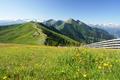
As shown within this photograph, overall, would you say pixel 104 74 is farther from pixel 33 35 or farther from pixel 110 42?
pixel 33 35

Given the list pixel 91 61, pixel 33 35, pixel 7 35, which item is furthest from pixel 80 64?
pixel 7 35

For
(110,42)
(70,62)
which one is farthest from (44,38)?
(70,62)

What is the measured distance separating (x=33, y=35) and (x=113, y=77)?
17037cm

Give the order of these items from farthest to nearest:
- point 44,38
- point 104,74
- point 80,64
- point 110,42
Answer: point 44,38 → point 110,42 → point 80,64 → point 104,74

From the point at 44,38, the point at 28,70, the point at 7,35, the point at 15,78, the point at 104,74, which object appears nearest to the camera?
the point at 104,74

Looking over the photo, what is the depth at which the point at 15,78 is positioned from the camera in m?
8.02

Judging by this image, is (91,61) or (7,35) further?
(7,35)

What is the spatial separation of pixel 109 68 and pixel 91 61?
2.71 meters

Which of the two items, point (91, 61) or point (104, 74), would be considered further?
point (91, 61)

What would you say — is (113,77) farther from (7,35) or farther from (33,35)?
(7,35)

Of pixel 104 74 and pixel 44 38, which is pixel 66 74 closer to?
pixel 104 74

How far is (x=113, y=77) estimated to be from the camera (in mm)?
6844

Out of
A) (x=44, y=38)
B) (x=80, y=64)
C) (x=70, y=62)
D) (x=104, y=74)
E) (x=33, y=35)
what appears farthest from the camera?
(x=33, y=35)

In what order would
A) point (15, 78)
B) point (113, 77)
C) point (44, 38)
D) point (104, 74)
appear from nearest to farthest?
point (113, 77), point (104, 74), point (15, 78), point (44, 38)
